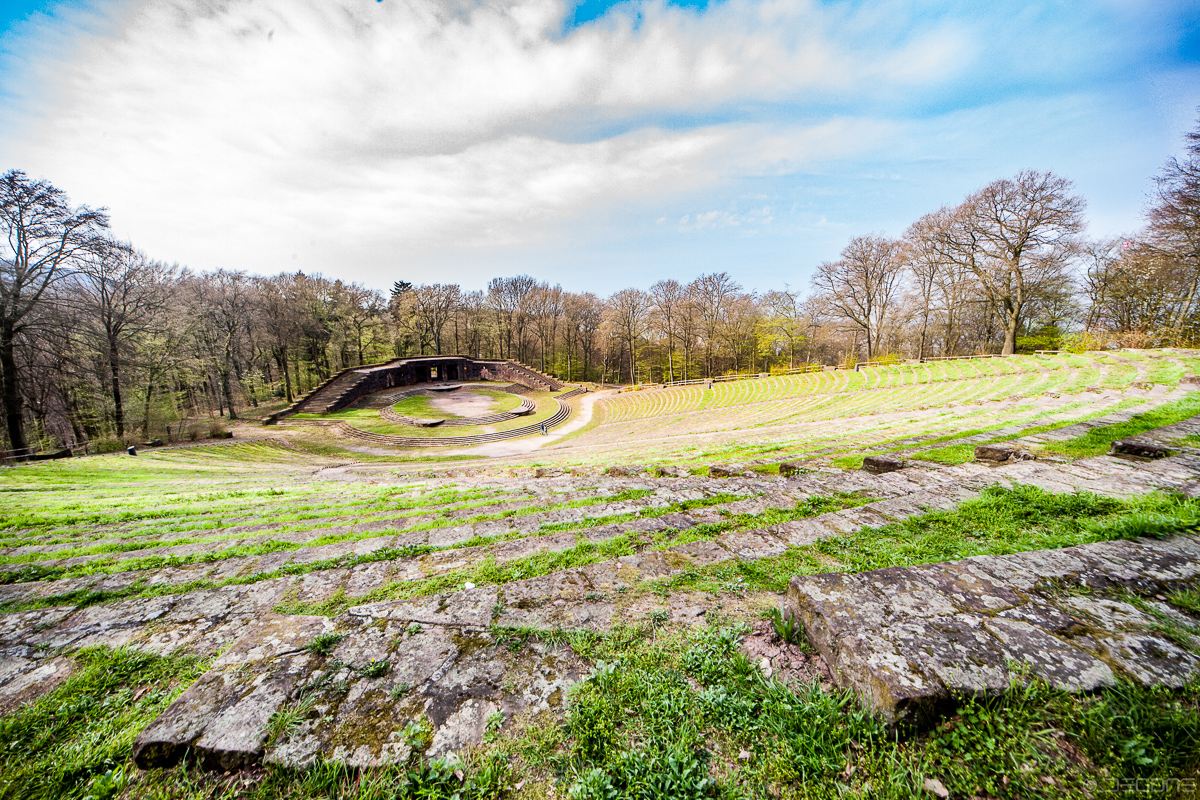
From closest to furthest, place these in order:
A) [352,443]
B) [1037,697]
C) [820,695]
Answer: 1. [1037,697]
2. [820,695]
3. [352,443]

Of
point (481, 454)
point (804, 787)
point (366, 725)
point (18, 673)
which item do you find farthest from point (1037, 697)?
point (481, 454)

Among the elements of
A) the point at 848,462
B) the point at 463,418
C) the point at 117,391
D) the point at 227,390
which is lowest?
the point at 463,418

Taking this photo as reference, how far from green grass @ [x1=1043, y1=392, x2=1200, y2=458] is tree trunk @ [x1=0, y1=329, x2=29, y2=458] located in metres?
30.3

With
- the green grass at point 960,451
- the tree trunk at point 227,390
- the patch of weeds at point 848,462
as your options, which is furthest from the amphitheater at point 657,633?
the tree trunk at point 227,390

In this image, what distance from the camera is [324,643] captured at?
221cm

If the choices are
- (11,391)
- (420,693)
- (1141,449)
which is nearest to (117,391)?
(11,391)

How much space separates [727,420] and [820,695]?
773 inches

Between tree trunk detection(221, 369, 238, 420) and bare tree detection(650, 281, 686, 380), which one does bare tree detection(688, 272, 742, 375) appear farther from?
tree trunk detection(221, 369, 238, 420)

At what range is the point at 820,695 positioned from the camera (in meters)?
1.81

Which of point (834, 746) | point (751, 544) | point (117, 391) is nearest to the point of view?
point (834, 746)

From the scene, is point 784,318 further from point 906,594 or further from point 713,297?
point 906,594

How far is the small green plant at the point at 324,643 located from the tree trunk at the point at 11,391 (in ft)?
78.1

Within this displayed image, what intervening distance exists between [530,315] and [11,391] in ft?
135

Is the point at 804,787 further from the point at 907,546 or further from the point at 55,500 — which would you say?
the point at 55,500
